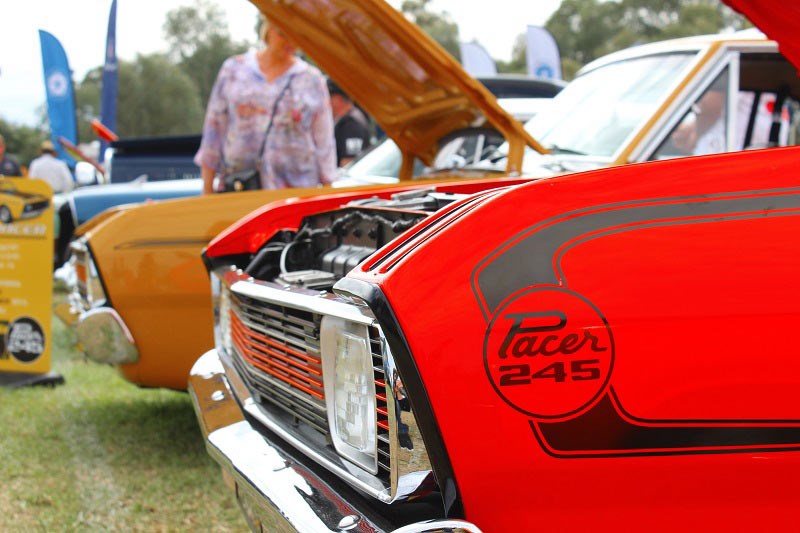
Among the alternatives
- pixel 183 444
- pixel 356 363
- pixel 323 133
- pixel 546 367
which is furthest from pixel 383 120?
pixel 546 367

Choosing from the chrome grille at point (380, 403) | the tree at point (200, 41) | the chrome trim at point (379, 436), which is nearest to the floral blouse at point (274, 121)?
the chrome trim at point (379, 436)

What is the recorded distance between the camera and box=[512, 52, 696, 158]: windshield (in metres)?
3.60

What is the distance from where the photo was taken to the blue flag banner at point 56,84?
17.3 metres

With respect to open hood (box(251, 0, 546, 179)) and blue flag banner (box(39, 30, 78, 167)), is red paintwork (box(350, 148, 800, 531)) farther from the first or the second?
blue flag banner (box(39, 30, 78, 167))

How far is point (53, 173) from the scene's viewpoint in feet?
38.1

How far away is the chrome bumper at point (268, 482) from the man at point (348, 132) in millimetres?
4362

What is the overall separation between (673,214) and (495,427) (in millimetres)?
466

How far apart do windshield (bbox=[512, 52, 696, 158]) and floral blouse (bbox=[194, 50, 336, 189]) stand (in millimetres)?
1097

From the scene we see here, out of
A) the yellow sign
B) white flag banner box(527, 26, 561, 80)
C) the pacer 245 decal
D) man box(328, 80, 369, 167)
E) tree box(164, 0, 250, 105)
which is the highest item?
tree box(164, 0, 250, 105)

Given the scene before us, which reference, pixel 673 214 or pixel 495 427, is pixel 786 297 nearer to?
pixel 673 214

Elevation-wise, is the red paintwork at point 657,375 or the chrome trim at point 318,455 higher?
the red paintwork at point 657,375

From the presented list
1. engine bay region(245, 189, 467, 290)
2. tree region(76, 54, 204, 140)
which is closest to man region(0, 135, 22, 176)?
engine bay region(245, 189, 467, 290)

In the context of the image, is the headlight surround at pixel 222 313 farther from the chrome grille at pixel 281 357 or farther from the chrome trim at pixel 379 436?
the chrome trim at pixel 379 436

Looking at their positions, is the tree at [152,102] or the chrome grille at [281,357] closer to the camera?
the chrome grille at [281,357]
